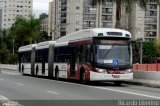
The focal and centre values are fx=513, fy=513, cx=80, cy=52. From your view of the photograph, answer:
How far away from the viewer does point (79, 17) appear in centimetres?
13488

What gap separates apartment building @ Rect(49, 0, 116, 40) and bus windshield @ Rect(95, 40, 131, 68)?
337 ft

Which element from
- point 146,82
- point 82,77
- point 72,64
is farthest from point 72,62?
point 146,82

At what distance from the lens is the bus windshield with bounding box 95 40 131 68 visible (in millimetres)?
28775

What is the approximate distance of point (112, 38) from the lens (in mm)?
29438

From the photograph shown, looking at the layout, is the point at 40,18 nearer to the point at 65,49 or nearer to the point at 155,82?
the point at 65,49

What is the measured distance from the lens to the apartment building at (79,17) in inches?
5261

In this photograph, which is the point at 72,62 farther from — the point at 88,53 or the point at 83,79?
the point at 88,53

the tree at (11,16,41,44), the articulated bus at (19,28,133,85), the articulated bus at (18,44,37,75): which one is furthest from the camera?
the tree at (11,16,41,44)

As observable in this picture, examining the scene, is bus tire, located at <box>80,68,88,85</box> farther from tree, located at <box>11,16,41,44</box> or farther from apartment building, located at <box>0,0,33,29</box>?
apartment building, located at <box>0,0,33,29</box>

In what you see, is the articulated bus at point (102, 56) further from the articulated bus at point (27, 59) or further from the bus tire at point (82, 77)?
the articulated bus at point (27, 59)

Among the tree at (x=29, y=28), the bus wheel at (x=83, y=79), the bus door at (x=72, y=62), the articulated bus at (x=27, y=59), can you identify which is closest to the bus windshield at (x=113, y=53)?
the bus wheel at (x=83, y=79)

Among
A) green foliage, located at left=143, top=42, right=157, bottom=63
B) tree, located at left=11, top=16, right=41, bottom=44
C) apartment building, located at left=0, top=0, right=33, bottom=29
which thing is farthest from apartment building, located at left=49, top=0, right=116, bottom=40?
tree, located at left=11, top=16, right=41, bottom=44

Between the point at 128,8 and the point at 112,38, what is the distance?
10157 mm

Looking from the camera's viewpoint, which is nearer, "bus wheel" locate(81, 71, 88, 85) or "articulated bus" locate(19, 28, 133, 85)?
"articulated bus" locate(19, 28, 133, 85)
